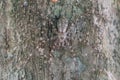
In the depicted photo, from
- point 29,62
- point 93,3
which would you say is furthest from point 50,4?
point 29,62

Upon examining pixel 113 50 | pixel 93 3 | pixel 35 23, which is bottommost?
pixel 113 50

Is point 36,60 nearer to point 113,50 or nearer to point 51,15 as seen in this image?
point 51,15

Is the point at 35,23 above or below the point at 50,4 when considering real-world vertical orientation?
below

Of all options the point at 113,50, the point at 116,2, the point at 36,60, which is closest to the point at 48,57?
the point at 36,60

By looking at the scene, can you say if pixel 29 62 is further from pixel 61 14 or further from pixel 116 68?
pixel 116 68

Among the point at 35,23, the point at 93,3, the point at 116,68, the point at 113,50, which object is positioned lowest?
the point at 116,68

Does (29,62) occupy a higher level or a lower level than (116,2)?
lower
